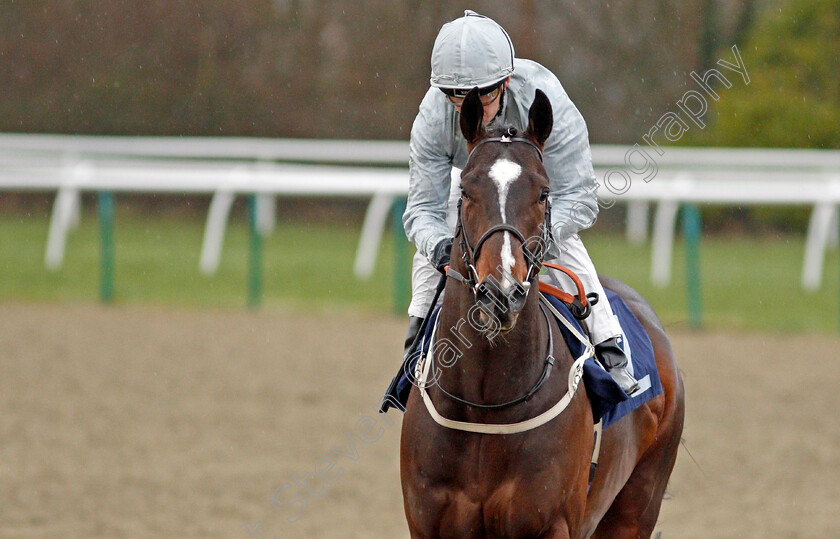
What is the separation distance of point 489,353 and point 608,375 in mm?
519

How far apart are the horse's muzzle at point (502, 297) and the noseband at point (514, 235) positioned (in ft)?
0.07

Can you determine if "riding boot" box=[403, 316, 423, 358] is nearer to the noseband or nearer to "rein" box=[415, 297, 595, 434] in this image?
"rein" box=[415, 297, 595, 434]

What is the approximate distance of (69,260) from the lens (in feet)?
48.1

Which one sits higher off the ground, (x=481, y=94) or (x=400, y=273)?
(x=481, y=94)

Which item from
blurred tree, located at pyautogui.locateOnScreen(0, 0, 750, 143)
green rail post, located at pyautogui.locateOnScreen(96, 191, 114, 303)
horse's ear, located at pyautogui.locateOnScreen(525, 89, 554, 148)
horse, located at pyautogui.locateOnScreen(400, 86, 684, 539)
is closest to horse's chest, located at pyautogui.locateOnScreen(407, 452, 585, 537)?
horse, located at pyautogui.locateOnScreen(400, 86, 684, 539)

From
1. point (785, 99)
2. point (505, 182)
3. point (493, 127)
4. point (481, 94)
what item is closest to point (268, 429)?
point (493, 127)

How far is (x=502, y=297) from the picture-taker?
2.93m

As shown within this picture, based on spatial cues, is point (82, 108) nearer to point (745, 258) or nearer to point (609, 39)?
point (609, 39)

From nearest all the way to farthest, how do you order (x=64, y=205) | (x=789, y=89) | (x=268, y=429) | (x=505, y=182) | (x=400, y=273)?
(x=505, y=182), (x=268, y=429), (x=400, y=273), (x=64, y=205), (x=789, y=89)

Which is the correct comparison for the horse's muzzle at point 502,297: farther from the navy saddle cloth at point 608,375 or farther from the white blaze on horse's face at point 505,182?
the navy saddle cloth at point 608,375

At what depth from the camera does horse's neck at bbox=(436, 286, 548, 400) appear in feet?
10.7

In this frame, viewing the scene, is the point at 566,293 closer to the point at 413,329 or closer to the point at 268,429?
the point at 413,329

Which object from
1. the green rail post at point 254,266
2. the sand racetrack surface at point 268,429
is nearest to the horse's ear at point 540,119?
the sand racetrack surface at point 268,429

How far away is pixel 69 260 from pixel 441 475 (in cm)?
1221
